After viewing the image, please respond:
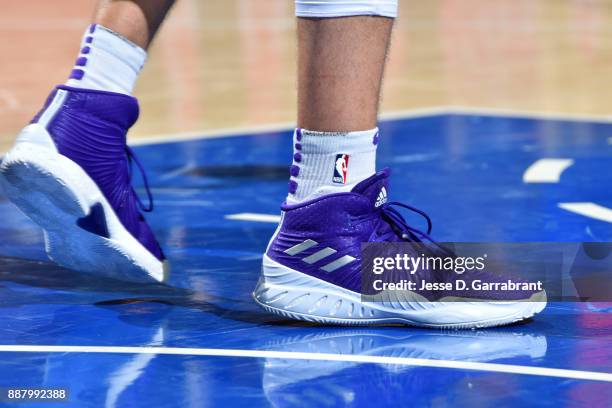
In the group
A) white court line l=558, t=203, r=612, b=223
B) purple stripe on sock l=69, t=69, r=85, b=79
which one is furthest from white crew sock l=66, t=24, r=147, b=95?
white court line l=558, t=203, r=612, b=223

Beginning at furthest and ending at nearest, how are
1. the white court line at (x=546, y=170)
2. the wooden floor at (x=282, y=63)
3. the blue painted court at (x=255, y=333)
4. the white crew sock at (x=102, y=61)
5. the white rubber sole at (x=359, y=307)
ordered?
the wooden floor at (x=282, y=63), the white court line at (x=546, y=170), the white crew sock at (x=102, y=61), the white rubber sole at (x=359, y=307), the blue painted court at (x=255, y=333)

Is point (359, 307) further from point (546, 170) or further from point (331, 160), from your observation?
point (546, 170)

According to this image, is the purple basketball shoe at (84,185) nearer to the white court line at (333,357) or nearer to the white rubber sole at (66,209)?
the white rubber sole at (66,209)

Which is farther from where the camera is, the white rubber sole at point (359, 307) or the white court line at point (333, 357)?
the white rubber sole at point (359, 307)

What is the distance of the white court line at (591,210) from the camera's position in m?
3.38

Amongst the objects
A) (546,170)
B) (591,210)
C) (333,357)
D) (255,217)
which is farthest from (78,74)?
(546,170)

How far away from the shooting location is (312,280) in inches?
91.7

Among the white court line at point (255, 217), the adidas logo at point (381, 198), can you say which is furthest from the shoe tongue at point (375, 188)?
the white court line at point (255, 217)

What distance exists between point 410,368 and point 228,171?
2.34m

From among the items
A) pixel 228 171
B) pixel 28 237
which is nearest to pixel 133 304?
pixel 28 237

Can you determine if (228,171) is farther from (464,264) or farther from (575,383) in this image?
(575,383)

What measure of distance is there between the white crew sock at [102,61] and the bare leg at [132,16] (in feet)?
0.05

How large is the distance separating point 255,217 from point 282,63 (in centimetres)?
505

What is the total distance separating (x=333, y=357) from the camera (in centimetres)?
210
